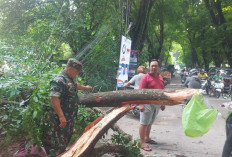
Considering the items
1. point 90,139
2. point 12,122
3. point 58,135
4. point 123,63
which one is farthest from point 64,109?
point 123,63

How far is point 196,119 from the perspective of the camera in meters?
2.69

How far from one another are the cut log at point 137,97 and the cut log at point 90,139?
313mm

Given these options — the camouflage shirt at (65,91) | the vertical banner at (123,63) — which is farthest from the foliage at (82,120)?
the vertical banner at (123,63)

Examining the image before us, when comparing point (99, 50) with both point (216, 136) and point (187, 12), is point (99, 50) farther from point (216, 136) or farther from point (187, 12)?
point (187, 12)

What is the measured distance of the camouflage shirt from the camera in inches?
121

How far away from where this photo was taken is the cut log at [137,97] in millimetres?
3613

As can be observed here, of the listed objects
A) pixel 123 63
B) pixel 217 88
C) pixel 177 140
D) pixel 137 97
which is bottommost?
pixel 177 140

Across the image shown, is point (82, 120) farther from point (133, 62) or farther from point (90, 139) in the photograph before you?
point (133, 62)

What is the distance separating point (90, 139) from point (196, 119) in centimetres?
139

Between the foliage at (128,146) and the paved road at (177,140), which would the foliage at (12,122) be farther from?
the paved road at (177,140)

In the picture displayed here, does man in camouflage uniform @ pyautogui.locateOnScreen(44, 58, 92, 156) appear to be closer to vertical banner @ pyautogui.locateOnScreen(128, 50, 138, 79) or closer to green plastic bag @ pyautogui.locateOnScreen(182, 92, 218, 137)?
green plastic bag @ pyautogui.locateOnScreen(182, 92, 218, 137)

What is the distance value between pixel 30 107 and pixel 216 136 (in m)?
4.77

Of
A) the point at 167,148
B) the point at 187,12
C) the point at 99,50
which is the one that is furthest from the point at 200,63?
the point at 167,148

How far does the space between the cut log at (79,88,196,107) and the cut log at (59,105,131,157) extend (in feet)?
1.03
